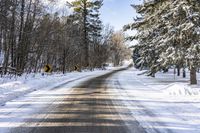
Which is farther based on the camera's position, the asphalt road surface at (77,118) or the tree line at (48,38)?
the tree line at (48,38)

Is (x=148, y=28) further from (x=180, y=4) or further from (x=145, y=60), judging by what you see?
(x=180, y=4)

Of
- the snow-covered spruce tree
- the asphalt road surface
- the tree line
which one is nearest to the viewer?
the asphalt road surface

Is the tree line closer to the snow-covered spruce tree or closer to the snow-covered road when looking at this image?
the snow-covered spruce tree

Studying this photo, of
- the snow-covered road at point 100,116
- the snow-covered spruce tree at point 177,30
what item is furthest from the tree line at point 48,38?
the snow-covered road at point 100,116

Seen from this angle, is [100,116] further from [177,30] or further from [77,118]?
[177,30]

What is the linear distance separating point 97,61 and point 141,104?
204 ft

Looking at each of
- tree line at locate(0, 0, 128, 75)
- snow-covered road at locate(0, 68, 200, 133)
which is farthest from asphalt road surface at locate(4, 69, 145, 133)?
tree line at locate(0, 0, 128, 75)

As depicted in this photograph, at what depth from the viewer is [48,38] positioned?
42875mm

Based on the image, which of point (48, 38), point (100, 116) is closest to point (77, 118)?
point (100, 116)

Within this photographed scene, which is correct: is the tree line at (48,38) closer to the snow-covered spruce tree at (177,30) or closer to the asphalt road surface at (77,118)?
the snow-covered spruce tree at (177,30)

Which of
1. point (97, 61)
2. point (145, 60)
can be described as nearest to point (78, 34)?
point (97, 61)

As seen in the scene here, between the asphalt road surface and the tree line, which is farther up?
the tree line

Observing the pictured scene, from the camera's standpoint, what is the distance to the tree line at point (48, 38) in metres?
32.8

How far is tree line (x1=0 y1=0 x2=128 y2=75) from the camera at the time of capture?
32.8 m
